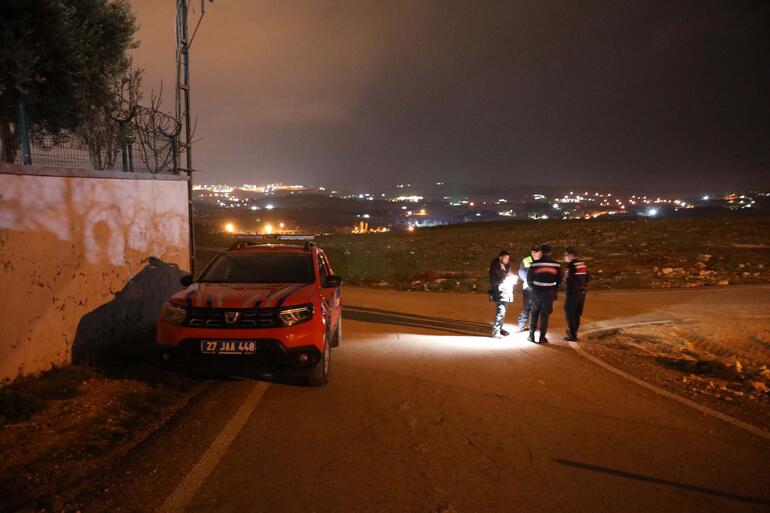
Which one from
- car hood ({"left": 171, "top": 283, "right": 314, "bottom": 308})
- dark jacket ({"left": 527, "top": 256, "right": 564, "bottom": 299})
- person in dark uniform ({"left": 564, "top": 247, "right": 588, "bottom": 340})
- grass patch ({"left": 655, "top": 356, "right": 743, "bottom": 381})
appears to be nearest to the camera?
car hood ({"left": 171, "top": 283, "right": 314, "bottom": 308})

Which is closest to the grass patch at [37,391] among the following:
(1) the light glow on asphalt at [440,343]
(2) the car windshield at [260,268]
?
(2) the car windshield at [260,268]

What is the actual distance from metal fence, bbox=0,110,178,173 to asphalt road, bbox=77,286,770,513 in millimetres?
3818

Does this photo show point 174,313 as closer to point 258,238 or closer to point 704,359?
point 258,238

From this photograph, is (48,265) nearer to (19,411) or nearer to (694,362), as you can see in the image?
(19,411)

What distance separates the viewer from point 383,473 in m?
4.18

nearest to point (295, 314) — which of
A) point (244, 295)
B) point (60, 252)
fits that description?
point (244, 295)

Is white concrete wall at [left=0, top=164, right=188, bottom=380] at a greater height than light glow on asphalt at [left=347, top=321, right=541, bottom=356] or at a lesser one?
greater

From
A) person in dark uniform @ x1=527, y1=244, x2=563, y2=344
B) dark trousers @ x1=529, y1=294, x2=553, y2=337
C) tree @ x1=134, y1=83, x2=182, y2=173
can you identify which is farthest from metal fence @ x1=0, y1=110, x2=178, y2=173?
dark trousers @ x1=529, y1=294, x2=553, y2=337

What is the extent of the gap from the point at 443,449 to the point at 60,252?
5263 millimetres

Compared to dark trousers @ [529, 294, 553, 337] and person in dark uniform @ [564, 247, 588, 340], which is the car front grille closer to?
dark trousers @ [529, 294, 553, 337]

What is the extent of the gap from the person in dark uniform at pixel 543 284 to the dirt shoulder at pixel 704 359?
0.94 metres

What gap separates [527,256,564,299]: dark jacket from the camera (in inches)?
360

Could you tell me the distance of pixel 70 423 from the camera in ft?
17.2

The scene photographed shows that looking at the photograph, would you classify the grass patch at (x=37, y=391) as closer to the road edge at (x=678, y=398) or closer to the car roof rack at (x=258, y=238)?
the car roof rack at (x=258, y=238)
